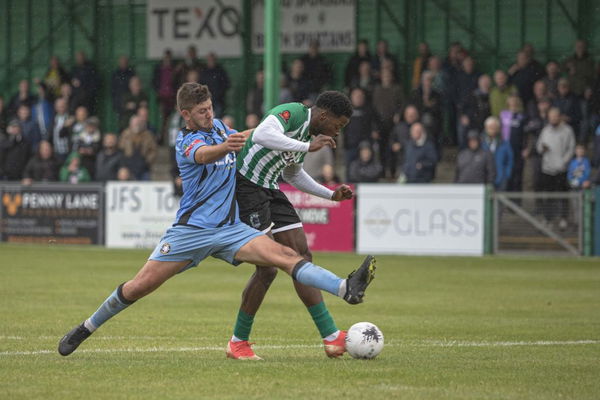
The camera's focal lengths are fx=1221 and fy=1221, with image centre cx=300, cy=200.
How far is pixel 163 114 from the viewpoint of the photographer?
29641 millimetres

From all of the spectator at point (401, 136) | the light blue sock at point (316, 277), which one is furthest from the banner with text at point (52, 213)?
the light blue sock at point (316, 277)

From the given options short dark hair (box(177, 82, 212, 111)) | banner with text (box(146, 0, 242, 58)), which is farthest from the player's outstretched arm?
banner with text (box(146, 0, 242, 58))

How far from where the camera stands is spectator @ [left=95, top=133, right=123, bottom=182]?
2700cm

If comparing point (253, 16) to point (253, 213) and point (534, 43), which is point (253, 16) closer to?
point (534, 43)

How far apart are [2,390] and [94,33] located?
94.9 ft

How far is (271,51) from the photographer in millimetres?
22906

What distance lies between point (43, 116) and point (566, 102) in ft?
42.4

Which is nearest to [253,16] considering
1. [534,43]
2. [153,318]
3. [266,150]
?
[534,43]

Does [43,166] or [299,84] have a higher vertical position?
[299,84]

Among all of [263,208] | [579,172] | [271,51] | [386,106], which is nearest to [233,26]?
[386,106]

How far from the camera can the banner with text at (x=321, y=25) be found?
3130 cm

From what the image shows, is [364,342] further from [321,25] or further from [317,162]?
[321,25]

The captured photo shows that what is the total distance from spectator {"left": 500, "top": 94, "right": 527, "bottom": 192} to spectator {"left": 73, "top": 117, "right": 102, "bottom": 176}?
374 inches

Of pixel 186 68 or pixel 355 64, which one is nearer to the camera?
pixel 355 64
